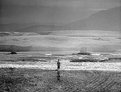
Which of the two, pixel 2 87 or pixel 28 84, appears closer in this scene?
pixel 2 87

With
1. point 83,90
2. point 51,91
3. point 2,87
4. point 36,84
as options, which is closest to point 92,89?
point 83,90

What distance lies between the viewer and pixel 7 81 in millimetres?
22641

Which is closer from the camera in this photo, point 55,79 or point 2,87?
point 2,87

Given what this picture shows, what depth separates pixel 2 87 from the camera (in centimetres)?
2020

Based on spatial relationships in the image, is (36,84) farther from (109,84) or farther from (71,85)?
(109,84)

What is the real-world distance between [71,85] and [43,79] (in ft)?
12.9

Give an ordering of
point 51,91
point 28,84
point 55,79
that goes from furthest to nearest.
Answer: point 55,79 < point 28,84 < point 51,91

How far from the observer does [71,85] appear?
72.5ft

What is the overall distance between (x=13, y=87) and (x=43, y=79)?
197 inches

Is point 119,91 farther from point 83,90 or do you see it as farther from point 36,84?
point 36,84

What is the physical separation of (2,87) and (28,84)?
2.59 m

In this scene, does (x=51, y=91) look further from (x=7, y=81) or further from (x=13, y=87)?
(x=7, y=81)

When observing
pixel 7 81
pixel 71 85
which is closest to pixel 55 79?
pixel 71 85

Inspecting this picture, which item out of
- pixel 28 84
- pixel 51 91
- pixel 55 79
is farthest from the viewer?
pixel 55 79
